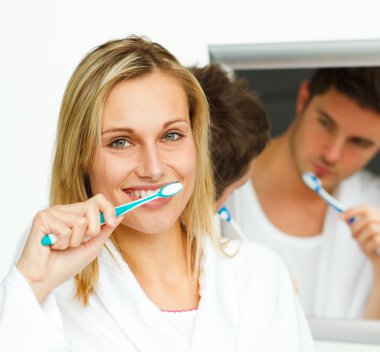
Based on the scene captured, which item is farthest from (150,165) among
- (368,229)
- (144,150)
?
(368,229)

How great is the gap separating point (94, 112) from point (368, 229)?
83cm

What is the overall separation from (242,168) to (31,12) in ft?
2.29

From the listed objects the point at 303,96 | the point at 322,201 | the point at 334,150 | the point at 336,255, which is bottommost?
the point at 336,255

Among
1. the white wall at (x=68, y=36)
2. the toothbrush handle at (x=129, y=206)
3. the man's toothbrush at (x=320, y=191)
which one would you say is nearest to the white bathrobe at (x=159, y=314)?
the toothbrush handle at (x=129, y=206)

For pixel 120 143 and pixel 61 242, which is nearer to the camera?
pixel 61 242

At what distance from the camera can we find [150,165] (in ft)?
3.43

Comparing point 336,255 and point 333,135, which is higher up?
point 333,135

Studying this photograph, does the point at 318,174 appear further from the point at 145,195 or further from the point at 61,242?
the point at 61,242

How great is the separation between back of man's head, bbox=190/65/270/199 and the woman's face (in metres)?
0.24

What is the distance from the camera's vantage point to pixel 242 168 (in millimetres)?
1412

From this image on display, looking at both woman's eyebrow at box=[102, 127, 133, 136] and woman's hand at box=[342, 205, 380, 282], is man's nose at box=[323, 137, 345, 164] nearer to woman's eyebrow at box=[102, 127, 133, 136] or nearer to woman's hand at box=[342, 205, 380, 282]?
woman's hand at box=[342, 205, 380, 282]

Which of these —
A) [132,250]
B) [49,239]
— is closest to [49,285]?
[49,239]

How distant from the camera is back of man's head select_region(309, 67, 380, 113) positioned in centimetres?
157

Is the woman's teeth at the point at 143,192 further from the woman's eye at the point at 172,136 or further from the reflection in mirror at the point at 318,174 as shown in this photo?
the reflection in mirror at the point at 318,174
